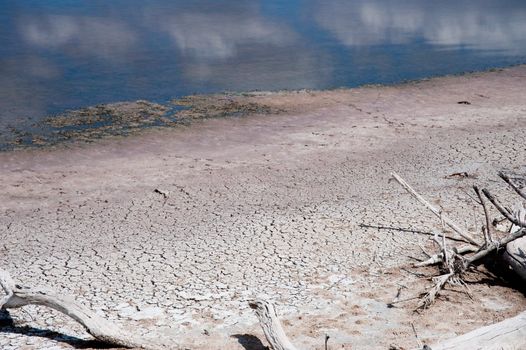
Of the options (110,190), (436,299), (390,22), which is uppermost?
(390,22)

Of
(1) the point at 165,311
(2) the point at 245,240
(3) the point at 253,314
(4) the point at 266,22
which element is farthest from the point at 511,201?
(4) the point at 266,22

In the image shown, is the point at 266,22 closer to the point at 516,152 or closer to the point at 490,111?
the point at 490,111

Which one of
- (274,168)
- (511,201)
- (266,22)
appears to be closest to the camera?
(511,201)

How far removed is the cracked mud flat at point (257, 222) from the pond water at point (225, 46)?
6.85ft

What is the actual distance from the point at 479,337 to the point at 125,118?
5.96 metres

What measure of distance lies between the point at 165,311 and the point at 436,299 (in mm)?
1699

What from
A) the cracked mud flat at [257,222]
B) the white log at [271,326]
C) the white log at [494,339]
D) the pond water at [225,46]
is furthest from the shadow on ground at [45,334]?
the pond water at [225,46]

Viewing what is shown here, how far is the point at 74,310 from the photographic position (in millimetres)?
4121

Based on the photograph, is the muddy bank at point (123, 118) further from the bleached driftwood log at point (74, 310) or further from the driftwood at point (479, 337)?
the driftwood at point (479, 337)

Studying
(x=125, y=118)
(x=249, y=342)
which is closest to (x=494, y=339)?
(x=249, y=342)

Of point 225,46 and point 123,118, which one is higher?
point 225,46

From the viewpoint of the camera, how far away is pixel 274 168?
23.7ft

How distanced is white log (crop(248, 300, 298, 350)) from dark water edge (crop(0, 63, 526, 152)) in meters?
4.43

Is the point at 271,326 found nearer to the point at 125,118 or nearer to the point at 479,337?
the point at 479,337
